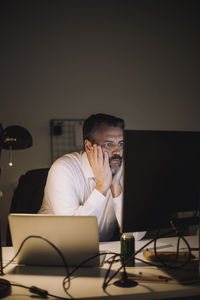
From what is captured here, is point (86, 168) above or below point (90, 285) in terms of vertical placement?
above

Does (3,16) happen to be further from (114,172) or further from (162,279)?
(162,279)

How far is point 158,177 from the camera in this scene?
0.93 metres

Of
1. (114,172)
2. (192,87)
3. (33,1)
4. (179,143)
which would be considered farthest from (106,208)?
(33,1)

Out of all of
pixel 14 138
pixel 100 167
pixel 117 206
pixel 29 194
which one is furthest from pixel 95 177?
pixel 14 138

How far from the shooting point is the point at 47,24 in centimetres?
272

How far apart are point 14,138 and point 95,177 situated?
850mm

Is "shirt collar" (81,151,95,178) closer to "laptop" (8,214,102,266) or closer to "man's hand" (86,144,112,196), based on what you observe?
"man's hand" (86,144,112,196)

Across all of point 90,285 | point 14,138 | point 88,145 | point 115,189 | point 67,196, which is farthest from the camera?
point 88,145

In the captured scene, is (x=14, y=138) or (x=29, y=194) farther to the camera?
(x=29, y=194)

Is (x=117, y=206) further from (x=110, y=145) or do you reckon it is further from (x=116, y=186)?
(x=110, y=145)

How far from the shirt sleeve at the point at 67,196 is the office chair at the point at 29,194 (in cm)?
6

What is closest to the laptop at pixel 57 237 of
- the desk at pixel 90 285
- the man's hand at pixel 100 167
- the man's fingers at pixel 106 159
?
the desk at pixel 90 285

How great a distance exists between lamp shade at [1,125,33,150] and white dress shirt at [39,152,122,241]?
0.63 meters

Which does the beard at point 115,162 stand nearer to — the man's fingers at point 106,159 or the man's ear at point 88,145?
the man's fingers at point 106,159
